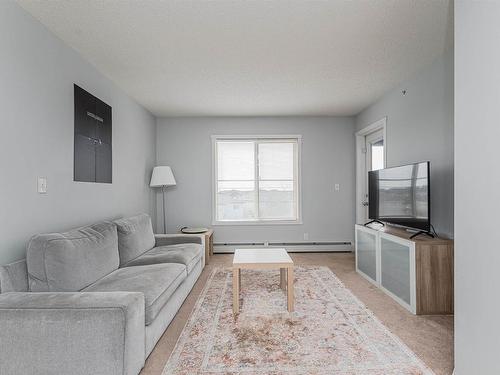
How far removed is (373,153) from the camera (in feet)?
15.8

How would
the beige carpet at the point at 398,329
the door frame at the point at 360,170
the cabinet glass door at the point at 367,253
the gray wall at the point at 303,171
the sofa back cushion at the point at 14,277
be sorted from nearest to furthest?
1. the sofa back cushion at the point at 14,277
2. the beige carpet at the point at 398,329
3. the cabinet glass door at the point at 367,253
4. the door frame at the point at 360,170
5. the gray wall at the point at 303,171

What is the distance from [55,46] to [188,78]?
51.3 inches

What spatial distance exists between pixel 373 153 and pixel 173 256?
355cm

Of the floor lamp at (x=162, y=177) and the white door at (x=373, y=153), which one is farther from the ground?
the white door at (x=373, y=153)

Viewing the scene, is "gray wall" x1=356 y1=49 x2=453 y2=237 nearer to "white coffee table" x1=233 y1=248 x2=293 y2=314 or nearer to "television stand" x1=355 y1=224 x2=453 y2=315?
"television stand" x1=355 y1=224 x2=453 y2=315

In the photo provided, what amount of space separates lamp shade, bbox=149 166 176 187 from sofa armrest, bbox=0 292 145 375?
125 inches

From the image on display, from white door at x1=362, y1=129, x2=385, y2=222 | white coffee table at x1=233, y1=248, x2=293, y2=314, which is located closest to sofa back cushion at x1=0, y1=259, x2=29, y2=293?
white coffee table at x1=233, y1=248, x2=293, y2=314

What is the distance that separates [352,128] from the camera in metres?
5.27

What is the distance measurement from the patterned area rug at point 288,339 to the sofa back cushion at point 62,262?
2.84 ft

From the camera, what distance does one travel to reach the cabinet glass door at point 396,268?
109 inches

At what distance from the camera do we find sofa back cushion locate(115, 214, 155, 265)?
298cm
